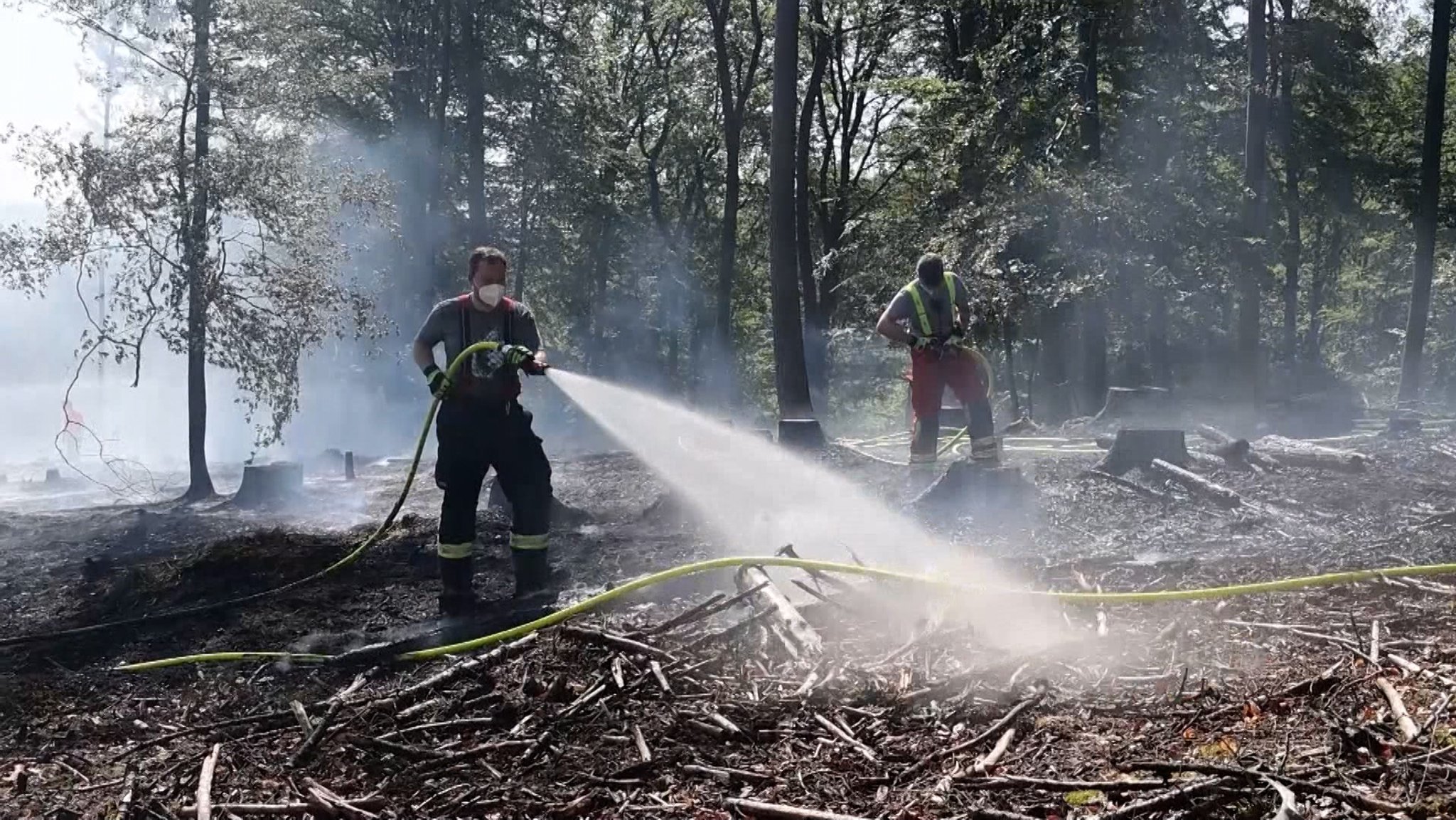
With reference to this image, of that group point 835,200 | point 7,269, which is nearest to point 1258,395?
point 835,200

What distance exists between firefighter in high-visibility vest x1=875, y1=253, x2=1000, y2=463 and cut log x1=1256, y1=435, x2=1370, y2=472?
3267mm

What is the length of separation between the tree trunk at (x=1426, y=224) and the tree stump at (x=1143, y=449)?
37.0ft

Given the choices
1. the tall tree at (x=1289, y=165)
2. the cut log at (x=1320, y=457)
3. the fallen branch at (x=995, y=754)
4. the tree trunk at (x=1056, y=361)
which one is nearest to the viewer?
the fallen branch at (x=995, y=754)

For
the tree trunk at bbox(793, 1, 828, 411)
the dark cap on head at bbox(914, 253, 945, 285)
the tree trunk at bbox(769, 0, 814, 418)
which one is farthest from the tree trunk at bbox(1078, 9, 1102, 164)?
the dark cap on head at bbox(914, 253, 945, 285)

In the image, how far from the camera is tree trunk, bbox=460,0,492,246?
25.8 meters

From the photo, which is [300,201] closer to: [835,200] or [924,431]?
[924,431]

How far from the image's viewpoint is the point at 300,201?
47.3 feet

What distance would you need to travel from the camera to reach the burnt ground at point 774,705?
303 centimetres

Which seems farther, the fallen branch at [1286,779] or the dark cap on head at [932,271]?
the dark cap on head at [932,271]

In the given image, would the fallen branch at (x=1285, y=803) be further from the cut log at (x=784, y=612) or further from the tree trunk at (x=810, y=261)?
the tree trunk at (x=810, y=261)

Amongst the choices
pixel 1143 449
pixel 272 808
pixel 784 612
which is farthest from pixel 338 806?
pixel 1143 449

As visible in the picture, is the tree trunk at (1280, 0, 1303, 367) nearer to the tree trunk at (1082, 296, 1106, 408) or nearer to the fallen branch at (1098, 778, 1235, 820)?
the tree trunk at (1082, 296, 1106, 408)

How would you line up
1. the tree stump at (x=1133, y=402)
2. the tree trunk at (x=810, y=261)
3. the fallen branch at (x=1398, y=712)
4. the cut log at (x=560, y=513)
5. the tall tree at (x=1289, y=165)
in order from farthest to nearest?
the tree trunk at (x=810, y=261)
the tall tree at (x=1289, y=165)
the tree stump at (x=1133, y=402)
the cut log at (x=560, y=513)
the fallen branch at (x=1398, y=712)

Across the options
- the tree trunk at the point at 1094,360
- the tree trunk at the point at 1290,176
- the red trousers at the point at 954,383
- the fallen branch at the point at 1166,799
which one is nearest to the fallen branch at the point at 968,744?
the fallen branch at the point at 1166,799
